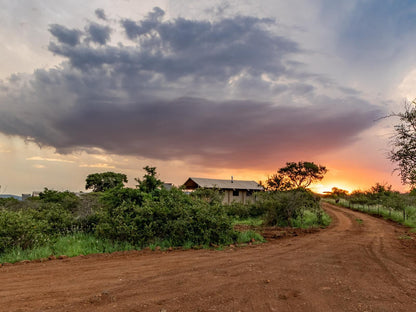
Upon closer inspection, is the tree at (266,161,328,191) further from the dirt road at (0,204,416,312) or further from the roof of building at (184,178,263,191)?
the dirt road at (0,204,416,312)

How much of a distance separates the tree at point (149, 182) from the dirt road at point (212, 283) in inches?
142

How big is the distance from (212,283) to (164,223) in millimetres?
5221

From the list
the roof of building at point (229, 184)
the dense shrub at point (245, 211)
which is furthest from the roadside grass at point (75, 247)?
the roof of building at point (229, 184)

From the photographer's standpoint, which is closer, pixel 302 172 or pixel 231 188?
pixel 231 188

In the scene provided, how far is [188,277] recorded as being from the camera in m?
6.23

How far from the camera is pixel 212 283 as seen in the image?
5.82 meters

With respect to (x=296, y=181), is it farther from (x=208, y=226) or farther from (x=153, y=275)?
(x=153, y=275)

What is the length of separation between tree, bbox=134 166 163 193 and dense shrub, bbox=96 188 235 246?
827 mm

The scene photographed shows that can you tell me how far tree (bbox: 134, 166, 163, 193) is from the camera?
1242cm

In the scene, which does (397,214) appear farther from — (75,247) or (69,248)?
(69,248)

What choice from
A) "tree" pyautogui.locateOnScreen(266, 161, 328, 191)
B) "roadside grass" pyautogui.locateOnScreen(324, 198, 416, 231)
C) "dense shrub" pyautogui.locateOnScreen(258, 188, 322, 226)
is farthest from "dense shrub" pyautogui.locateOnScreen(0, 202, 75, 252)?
"tree" pyautogui.locateOnScreen(266, 161, 328, 191)

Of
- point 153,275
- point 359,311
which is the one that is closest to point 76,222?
point 153,275

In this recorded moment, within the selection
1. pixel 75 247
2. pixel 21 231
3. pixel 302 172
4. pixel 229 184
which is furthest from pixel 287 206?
pixel 302 172

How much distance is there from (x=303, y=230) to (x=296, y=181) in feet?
121
